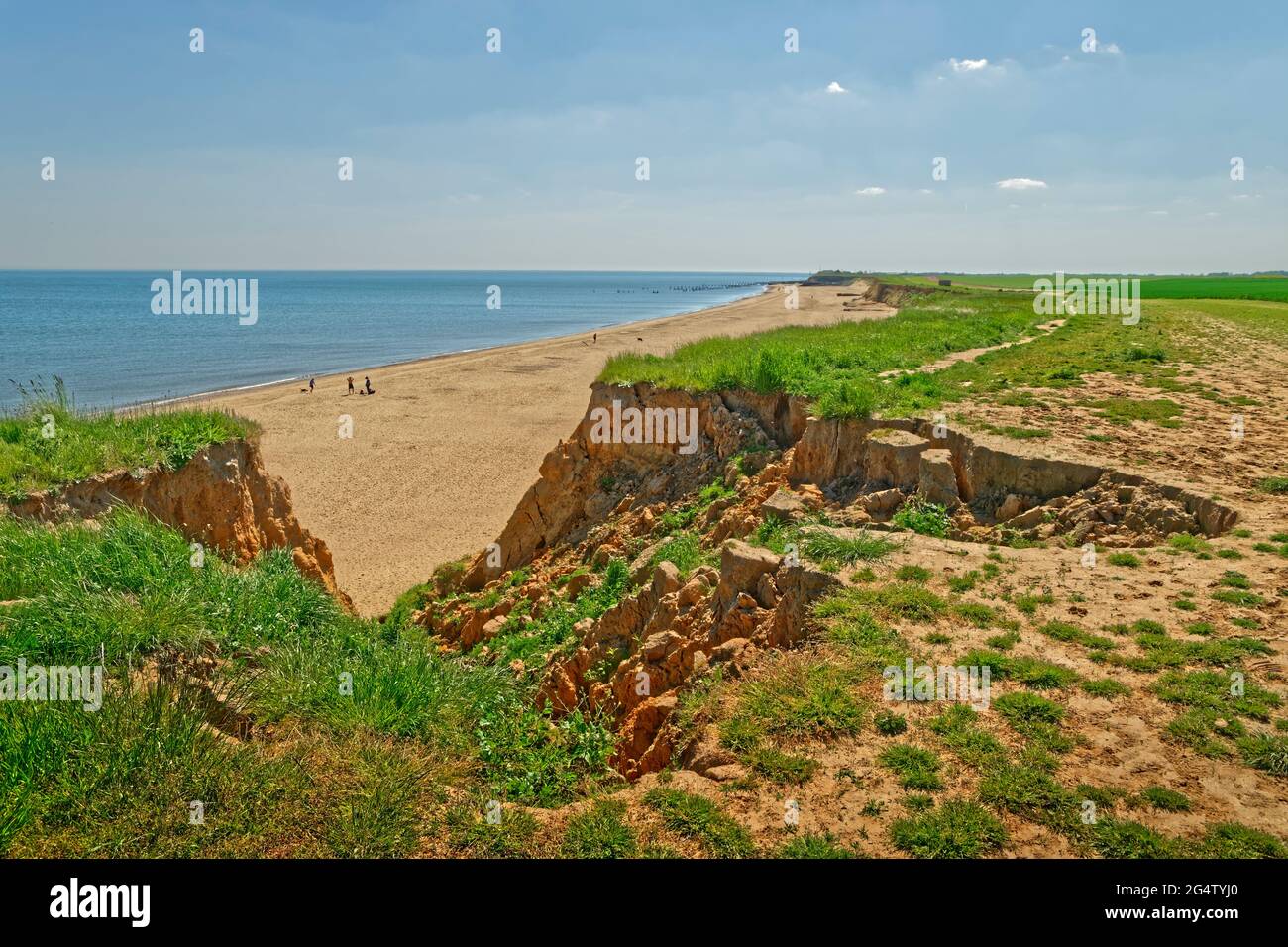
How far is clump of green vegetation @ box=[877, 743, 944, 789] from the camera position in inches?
211

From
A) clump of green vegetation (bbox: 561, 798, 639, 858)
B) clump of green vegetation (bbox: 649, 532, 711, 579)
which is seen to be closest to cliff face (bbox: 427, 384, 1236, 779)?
clump of green vegetation (bbox: 649, 532, 711, 579)

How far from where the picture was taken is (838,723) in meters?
6.08

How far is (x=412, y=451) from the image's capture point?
3328 centimetres

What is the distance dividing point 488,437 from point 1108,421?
27.8 meters

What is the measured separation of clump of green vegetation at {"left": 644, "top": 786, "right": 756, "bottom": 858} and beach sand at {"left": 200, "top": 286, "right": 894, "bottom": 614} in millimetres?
14693

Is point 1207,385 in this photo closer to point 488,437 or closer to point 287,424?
point 488,437

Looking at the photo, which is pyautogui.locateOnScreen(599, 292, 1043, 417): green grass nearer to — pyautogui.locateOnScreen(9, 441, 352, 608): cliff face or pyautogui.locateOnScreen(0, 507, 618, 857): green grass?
pyautogui.locateOnScreen(9, 441, 352, 608): cliff face

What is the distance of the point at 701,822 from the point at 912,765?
1.75 meters

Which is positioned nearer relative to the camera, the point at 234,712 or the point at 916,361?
the point at 234,712

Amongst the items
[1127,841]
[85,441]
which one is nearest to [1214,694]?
[1127,841]

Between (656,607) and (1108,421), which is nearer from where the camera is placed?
(656,607)

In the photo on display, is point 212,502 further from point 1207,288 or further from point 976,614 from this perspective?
point 1207,288

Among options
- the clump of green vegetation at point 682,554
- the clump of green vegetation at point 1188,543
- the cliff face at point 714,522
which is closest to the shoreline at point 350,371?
the cliff face at point 714,522
